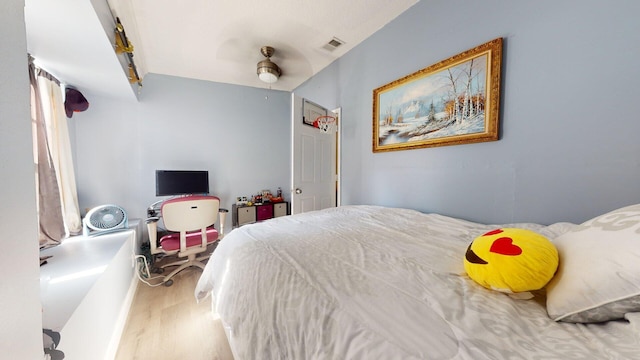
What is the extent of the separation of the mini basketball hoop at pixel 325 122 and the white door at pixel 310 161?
0.06 meters

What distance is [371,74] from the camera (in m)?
2.28

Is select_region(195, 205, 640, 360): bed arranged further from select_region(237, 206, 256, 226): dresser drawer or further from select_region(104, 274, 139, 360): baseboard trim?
select_region(237, 206, 256, 226): dresser drawer

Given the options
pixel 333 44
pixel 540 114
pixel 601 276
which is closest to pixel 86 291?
pixel 601 276

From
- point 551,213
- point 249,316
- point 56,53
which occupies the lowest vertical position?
point 249,316

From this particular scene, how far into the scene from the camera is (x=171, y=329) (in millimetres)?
1583

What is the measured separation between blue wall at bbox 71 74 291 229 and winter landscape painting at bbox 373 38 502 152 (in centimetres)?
229

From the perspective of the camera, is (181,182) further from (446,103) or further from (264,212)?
(446,103)

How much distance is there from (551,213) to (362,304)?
1.33m

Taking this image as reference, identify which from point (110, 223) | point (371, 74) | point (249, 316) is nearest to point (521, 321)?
point (249, 316)

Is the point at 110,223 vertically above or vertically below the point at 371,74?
below

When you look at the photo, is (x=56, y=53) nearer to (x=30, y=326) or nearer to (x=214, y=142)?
(x=214, y=142)

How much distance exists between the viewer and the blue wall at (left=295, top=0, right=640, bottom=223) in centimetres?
101

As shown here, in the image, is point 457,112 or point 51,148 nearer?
point 457,112

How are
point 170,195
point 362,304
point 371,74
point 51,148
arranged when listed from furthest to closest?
point 170,195 < point 371,74 < point 51,148 < point 362,304
